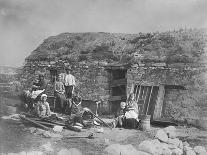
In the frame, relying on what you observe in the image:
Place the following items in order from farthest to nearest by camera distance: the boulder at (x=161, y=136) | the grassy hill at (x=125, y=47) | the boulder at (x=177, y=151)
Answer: the grassy hill at (x=125, y=47) → the boulder at (x=161, y=136) → the boulder at (x=177, y=151)

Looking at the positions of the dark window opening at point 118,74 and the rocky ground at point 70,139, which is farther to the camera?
the dark window opening at point 118,74

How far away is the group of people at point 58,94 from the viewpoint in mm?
10422

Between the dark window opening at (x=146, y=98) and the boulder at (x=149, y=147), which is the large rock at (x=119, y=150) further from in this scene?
the dark window opening at (x=146, y=98)

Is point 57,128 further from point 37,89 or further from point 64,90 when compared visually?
point 64,90

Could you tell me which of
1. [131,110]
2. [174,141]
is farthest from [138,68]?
[174,141]

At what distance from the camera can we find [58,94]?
12.2 m

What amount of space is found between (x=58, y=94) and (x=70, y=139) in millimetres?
3777

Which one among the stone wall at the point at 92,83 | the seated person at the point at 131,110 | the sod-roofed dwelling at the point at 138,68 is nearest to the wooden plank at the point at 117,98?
the sod-roofed dwelling at the point at 138,68

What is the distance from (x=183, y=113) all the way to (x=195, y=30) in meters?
3.36

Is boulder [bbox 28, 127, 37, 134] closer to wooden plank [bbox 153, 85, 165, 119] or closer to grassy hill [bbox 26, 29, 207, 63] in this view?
wooden plank [bbox 153, 85, 165, 119]

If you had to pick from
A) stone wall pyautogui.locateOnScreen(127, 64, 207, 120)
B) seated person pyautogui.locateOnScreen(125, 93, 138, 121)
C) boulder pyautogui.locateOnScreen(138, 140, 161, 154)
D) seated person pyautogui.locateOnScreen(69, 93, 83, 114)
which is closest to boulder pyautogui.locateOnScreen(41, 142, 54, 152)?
boulder pyautogui.locateOnScreen(138, 140, 161, 154)

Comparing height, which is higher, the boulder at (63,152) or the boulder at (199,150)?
the boulder at (63,152)

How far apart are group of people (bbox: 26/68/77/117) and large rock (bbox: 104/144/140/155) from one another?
2.98m

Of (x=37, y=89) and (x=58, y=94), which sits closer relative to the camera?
(x=37, y=89)
